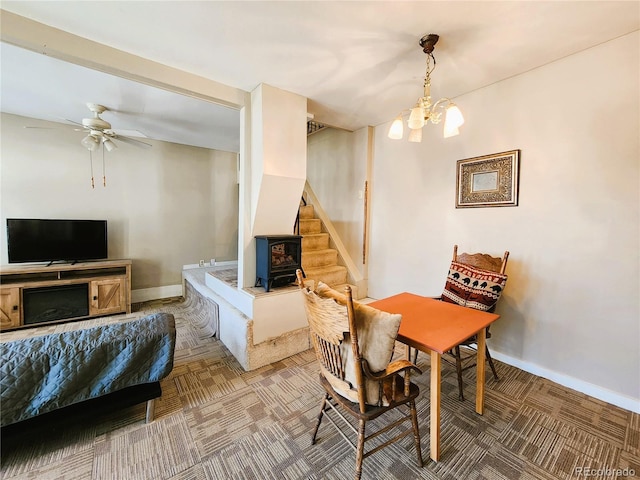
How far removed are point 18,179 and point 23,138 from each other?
1.73 feet

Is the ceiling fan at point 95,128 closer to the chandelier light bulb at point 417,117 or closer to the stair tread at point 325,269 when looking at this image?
the stair tread at point 325,269

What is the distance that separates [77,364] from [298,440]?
136 cm

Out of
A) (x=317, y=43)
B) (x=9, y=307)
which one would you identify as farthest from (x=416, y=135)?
(x=9, y=307)

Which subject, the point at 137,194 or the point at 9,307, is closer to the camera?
the point at 9,307

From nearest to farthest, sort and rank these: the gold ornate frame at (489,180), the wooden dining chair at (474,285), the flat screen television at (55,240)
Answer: the wooden dining chair at (474,285) → the gold ornate frame at (489,180) → the flat screen television at (55,240)

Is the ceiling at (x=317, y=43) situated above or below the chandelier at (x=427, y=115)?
above

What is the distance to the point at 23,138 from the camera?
3.27m

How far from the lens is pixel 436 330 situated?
1.52 meters

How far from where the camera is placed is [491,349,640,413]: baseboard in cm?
184

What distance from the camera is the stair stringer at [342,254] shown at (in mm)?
3688

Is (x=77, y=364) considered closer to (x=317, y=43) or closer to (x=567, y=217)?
(x=317, y=43)

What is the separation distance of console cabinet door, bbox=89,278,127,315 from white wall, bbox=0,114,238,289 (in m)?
0.58

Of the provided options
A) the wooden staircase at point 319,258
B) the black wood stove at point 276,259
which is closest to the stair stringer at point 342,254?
the wooden staircase at point 319,258

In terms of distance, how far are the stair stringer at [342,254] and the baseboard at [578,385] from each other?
1667mm
